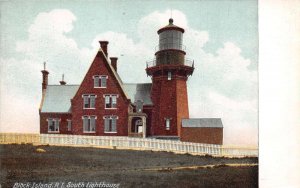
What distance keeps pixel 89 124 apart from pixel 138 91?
923 millimetres

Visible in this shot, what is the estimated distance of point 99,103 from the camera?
19.8 ft

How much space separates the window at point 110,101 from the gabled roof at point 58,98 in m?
0.51

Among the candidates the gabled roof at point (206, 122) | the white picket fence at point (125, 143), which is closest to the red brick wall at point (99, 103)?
the white picket fence at point (125, 143)

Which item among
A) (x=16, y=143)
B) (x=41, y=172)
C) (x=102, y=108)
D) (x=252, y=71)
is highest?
(x=252, y=71)

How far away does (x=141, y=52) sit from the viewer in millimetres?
5863

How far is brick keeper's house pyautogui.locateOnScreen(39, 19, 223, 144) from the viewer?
19.1 ft

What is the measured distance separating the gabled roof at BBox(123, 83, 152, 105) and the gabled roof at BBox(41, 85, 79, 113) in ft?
2.66

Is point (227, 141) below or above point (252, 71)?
below

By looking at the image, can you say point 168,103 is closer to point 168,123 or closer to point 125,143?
point 168,123

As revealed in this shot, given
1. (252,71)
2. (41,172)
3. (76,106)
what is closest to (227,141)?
(252,71)

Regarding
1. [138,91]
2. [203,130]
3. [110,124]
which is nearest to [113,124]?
[110,124]
